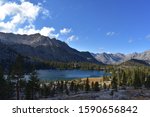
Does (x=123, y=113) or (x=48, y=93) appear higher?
(x=123, y=113)

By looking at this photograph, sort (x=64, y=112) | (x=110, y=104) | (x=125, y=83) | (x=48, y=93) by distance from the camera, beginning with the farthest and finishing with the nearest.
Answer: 1. (x=125, y=83)
2. (x=48, y=93)
3. (x=110, y=104)
4. (x=64, y=112)

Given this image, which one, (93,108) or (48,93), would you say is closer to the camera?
(93,108)

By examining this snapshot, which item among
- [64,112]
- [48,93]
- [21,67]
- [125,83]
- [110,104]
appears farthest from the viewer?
[125,83]

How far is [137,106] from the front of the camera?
45.9ft

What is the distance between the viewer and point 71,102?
1419cm

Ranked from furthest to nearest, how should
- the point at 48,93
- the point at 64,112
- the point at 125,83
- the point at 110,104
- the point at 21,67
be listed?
the point at 125,83
the point at 48,93
the point at 21,67
the point at 110,104
the point at 64,112

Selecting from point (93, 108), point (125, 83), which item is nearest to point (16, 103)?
point (93, 108)

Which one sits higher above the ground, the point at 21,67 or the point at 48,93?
the point at 21,67

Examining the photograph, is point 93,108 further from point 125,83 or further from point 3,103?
point 125,83

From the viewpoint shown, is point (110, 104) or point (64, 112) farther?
point (110, 104)

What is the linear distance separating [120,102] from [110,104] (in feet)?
2.48

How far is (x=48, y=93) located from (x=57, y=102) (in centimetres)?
8085

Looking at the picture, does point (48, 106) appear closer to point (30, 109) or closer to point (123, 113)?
point (30, 109)

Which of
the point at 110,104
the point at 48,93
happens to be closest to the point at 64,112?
the point at 110,104
